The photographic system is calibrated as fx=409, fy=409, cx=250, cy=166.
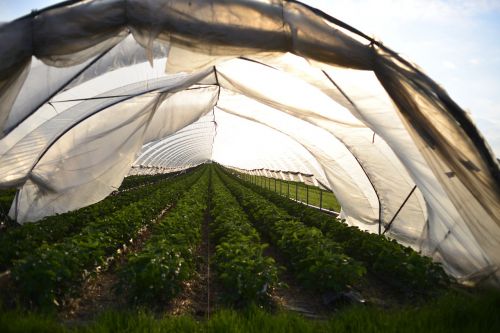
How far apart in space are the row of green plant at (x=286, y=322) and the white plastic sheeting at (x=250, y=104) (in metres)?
A: 0.80

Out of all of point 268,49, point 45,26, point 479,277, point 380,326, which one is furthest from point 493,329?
point 45,26

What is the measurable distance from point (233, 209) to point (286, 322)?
6379 millimetres

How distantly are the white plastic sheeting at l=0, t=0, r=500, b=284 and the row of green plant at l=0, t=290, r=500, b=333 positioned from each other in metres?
0.80

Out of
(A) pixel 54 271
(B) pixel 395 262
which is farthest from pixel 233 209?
(A) pixel 54 271

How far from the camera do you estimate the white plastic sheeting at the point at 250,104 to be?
371 cm

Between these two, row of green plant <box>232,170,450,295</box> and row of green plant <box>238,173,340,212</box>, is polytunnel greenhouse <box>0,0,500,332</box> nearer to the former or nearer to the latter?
row of green plant <box>232,170,450,295</box>

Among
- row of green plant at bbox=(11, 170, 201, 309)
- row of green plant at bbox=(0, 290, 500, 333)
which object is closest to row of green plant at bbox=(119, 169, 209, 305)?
row of green plant at bbox=(11, 170, 201, 309)

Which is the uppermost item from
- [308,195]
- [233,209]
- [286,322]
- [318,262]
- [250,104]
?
[250,104]

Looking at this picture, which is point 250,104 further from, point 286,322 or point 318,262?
point 286,322

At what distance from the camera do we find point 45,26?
145 inches

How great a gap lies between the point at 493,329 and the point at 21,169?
296 inches

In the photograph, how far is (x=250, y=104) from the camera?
9.91 meters

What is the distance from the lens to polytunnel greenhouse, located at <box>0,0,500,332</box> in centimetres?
373

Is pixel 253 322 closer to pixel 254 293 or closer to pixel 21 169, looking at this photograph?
pixel 254 293
